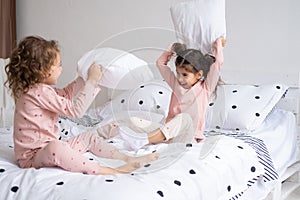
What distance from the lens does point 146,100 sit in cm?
273

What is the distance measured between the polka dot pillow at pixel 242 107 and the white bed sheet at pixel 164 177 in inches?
12.7

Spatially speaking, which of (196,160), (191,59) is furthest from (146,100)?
(196,160)

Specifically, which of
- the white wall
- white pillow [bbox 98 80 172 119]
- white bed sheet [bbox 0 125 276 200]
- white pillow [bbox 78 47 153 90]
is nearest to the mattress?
white bed sheet [bbox 0 125 276 200]

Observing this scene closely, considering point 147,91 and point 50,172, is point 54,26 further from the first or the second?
point 50,172

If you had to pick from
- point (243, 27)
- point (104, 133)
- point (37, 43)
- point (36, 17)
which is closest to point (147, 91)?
point (104, 133)

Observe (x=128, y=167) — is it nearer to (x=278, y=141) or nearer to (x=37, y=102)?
(x=37, y=102)

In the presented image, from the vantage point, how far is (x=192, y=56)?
217cm

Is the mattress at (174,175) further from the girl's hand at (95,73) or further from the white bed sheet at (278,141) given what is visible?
the girl's hand at (95,73)

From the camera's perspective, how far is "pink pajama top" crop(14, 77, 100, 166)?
1.83 meters

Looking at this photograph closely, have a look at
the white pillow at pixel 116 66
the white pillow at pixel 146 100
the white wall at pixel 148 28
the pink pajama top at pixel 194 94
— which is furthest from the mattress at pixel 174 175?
the white wall at pixel 148 28

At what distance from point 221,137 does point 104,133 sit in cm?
51

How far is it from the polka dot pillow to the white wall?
1.04 ft

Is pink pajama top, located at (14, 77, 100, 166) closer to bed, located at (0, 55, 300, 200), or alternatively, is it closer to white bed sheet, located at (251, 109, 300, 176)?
bed, located at (0, 55, 300, 200)

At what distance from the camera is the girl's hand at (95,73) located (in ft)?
6.35
